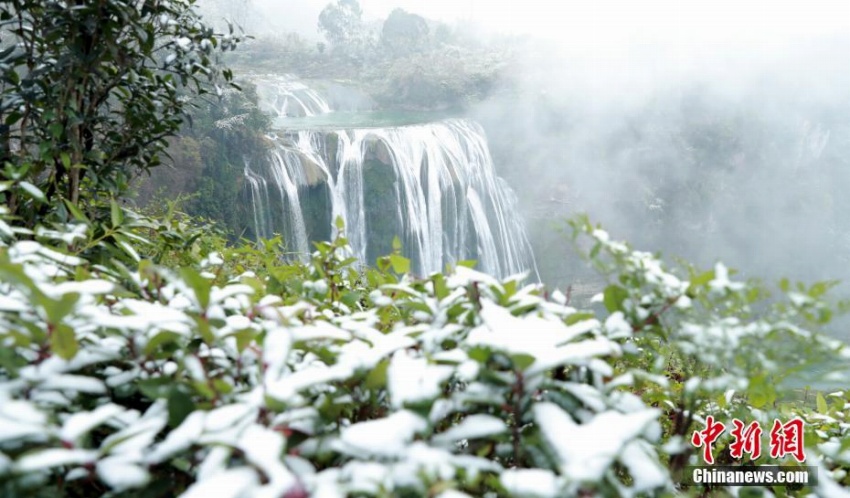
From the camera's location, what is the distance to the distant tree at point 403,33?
2392cm

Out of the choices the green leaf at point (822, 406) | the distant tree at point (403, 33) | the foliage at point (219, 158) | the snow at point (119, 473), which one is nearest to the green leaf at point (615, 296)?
the snow at point (119, 473)

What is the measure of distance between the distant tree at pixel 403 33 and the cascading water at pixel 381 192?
1242 centimetres

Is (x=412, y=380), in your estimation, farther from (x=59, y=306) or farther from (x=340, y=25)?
(x=340, y=25)

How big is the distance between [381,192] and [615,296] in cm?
1034

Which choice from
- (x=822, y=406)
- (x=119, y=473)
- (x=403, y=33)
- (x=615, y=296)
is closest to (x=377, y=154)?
(x=822, y=406)

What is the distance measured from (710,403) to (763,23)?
2699 centimetres

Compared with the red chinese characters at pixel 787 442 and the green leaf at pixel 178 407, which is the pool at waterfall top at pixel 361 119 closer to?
the red chinese characters at pixel 787 442

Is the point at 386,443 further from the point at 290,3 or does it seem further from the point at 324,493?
the point at 290,3

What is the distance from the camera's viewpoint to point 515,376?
0.57 m

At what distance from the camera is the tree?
4.98ft

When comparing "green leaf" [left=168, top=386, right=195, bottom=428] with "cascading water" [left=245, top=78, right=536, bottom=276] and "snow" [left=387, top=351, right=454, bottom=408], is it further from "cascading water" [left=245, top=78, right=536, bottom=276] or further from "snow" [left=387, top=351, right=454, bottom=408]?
"cascading water" [left=245, top=78, right=536, bottom=276]

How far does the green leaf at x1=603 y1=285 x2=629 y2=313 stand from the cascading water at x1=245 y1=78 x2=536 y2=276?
29.9ft

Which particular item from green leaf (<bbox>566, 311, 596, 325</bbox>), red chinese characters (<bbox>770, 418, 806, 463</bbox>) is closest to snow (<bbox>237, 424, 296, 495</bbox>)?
green leaf (<bbox>566, 311, 596, 325</bbox>)

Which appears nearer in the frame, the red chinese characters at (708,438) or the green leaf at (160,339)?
the green leaf at (160,339)
